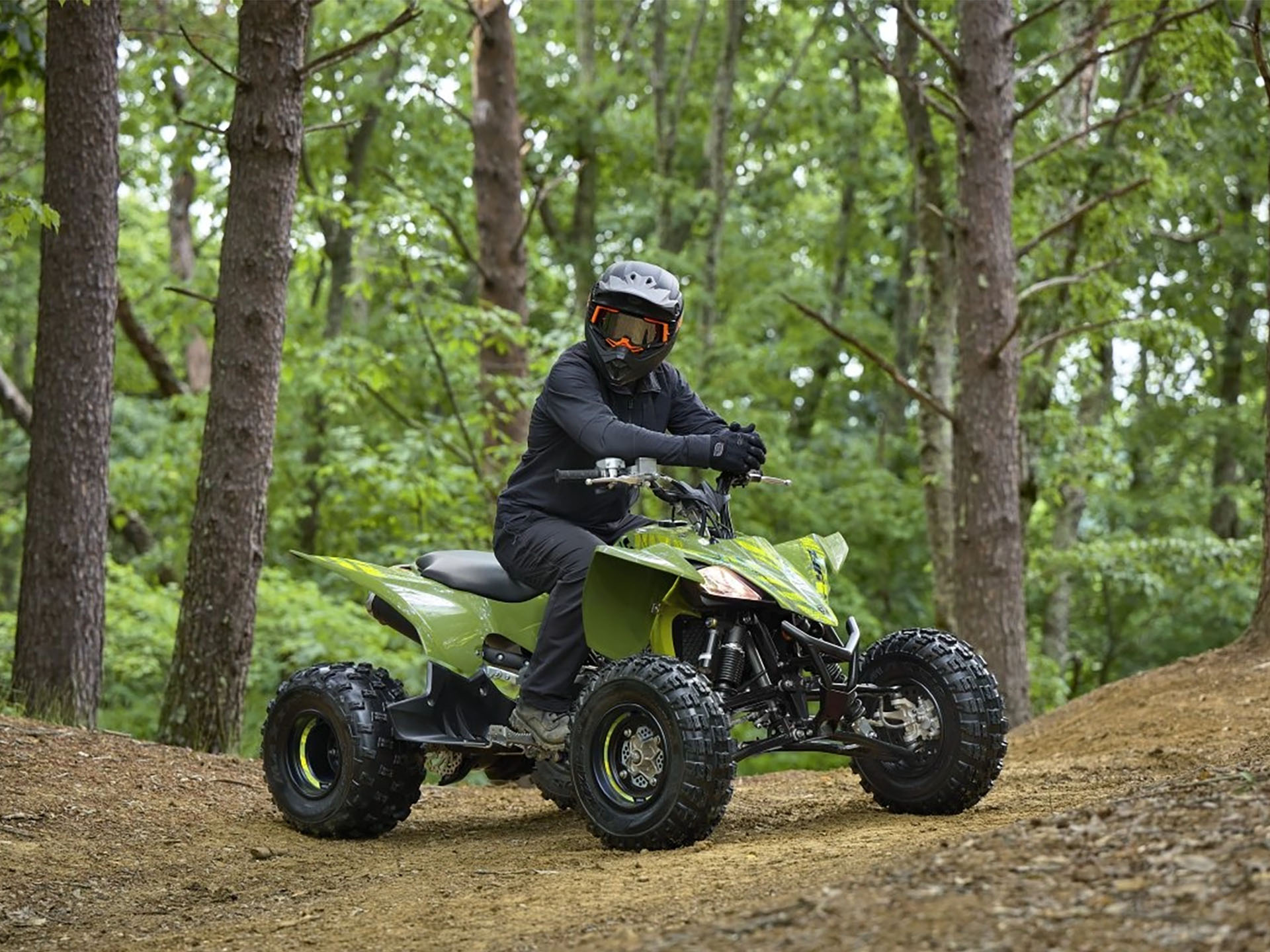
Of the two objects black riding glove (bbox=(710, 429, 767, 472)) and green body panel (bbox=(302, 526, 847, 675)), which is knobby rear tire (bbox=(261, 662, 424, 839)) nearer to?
green body panel (bbox=(302, 526, 847, 675))

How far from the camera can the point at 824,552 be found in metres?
6.35

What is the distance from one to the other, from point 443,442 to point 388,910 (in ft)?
33.3

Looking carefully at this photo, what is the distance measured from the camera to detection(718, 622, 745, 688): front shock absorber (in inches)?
233

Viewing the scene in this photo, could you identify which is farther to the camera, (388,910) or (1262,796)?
(388,910)

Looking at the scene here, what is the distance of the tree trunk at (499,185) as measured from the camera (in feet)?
48.2

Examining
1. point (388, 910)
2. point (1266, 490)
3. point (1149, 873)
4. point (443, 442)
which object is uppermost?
point (443, 442)

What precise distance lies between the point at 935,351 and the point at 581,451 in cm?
964

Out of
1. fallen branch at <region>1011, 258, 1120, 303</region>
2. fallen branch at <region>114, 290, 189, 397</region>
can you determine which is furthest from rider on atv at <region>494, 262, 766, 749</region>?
fallen branch at <region>114, 290, 189, 397</region>

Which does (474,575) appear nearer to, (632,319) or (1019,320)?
(632,319)

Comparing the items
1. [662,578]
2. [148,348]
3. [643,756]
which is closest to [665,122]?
[148,348]

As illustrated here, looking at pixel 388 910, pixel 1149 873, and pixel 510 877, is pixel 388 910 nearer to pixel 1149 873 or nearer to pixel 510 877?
pixel 510 877

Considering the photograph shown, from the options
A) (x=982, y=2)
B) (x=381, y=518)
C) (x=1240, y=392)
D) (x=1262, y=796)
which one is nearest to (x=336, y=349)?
(x=381, y=518)

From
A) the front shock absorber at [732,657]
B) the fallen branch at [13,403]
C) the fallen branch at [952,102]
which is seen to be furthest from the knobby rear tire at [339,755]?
the fallen branch at [13,403]

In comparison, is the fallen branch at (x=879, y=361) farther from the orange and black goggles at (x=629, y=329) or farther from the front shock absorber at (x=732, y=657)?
the front shock absorber at (x=732, y=657)
